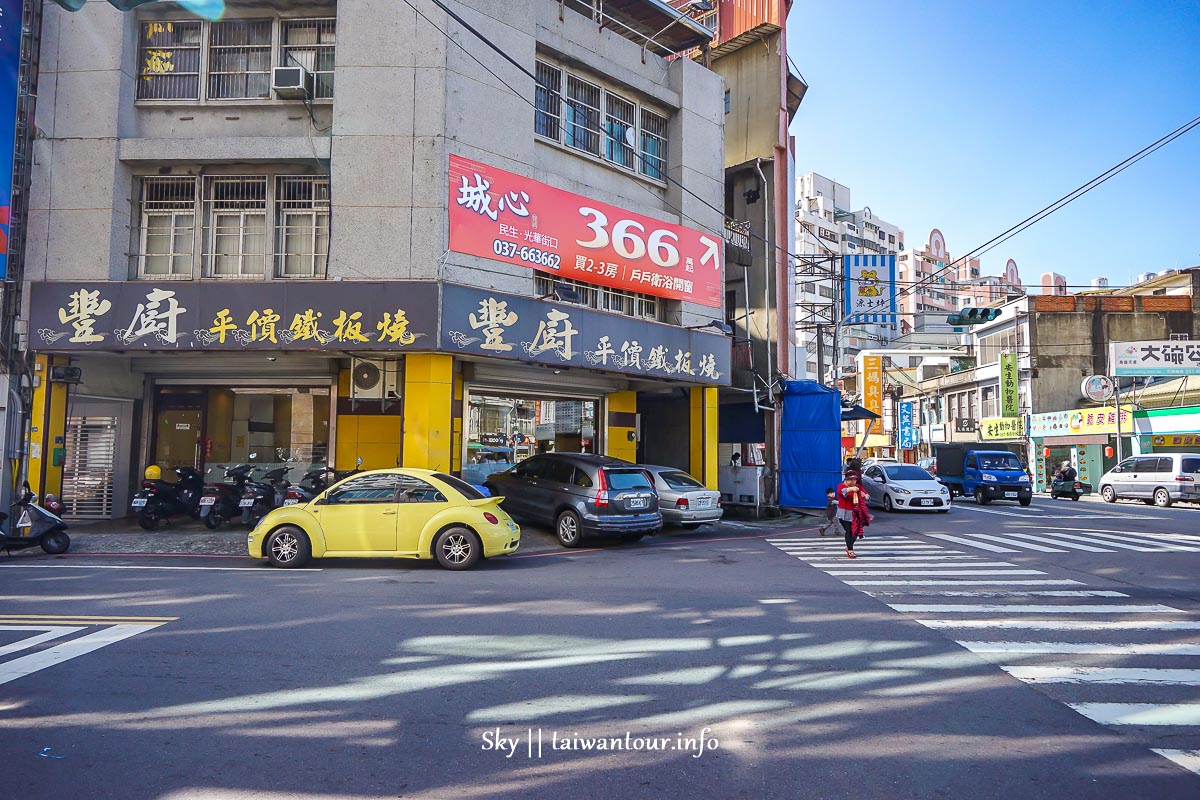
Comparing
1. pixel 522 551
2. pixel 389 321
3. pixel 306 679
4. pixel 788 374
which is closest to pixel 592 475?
pixel 522 551

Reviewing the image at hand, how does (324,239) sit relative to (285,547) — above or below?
above

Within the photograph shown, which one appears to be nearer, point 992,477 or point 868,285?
point 868,285

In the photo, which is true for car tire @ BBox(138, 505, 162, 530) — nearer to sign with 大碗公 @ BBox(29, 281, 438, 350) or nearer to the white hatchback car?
sign with 大碗公 @ BBox(29, 281, 438, 350)

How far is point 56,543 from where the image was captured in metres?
12.7

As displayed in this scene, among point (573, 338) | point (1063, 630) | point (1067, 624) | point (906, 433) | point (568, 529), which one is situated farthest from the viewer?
point (906, 433)

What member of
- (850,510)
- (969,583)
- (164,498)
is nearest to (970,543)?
(850,510)

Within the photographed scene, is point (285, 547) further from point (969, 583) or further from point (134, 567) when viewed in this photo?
point (969, 583)

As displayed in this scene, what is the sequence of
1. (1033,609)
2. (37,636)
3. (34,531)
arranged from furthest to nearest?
(34,531) → (1033,609) → (37,636)

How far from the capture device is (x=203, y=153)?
49.3 feet

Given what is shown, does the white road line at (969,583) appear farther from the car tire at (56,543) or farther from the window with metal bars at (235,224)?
the window with metal bars at (235,224)

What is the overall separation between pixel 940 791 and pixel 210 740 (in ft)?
13.5

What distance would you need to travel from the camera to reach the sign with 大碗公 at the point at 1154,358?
121ft

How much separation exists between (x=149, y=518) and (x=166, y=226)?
600 cm

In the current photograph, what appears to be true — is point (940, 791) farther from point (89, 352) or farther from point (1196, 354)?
point (1196, 354)
